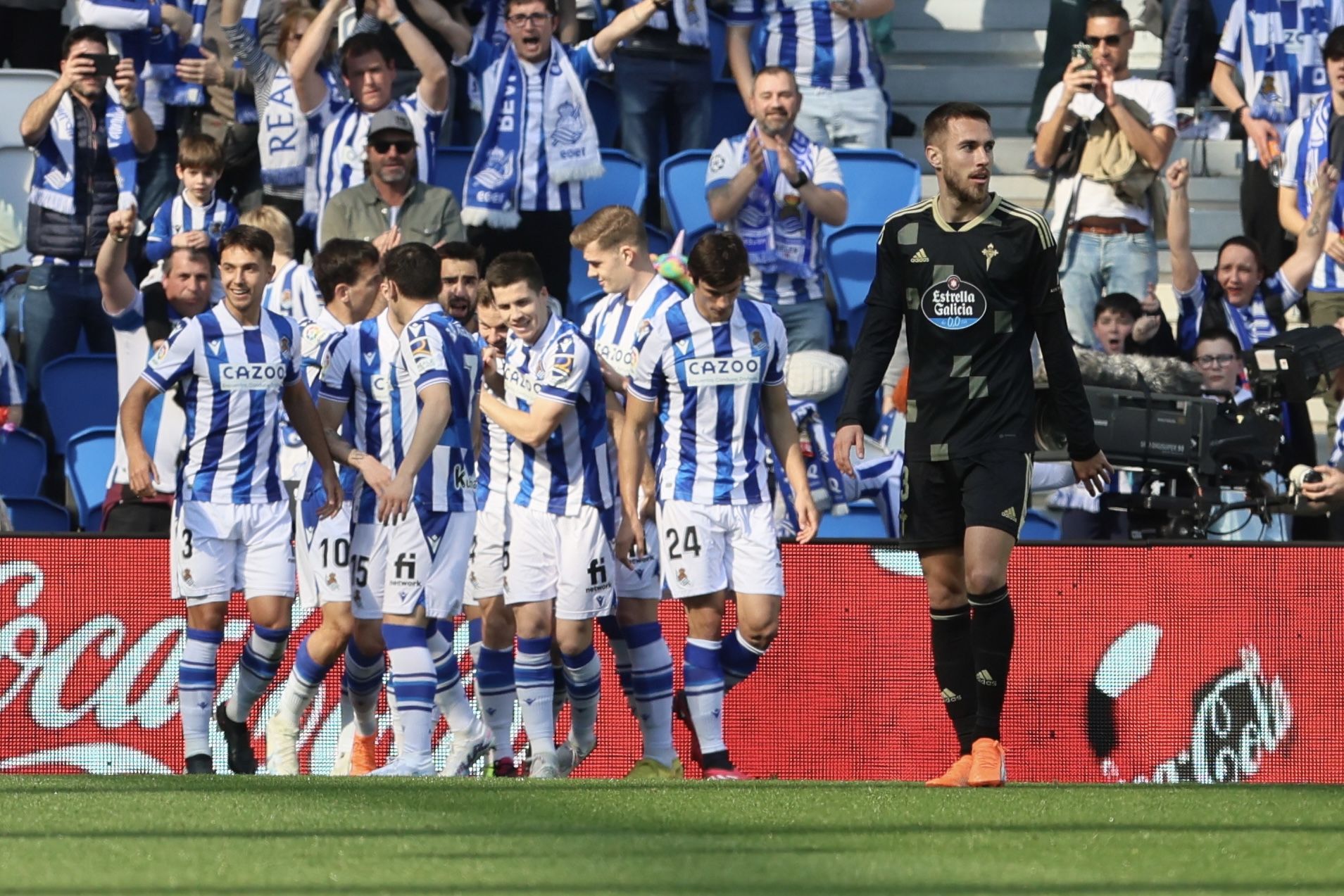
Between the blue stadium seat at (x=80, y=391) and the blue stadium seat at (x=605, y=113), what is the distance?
11.8 ft

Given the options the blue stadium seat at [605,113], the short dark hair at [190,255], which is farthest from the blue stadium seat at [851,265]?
the short dark hair at [190,255]

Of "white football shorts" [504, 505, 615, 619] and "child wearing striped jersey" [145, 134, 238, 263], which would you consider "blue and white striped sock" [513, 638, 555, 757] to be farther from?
"child wearing striped jersey" [145, 134, 238, 263]

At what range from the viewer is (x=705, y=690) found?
27.2ft

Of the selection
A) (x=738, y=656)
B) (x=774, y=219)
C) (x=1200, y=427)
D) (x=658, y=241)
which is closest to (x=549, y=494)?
(x=738, y=656)

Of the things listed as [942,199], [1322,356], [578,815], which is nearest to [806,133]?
[1322,356]

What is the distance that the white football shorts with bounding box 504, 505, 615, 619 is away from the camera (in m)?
8.31

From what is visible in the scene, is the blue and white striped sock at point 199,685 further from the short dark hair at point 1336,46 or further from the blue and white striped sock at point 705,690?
the short dark hair at point 1336,46

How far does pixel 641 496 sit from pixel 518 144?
3634mm

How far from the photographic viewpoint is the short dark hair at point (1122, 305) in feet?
36.0

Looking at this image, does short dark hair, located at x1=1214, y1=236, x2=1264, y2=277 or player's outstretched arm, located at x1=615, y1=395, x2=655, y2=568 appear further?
short dark hair, located at x1=1214, y1=236, x2=1264, y2=277

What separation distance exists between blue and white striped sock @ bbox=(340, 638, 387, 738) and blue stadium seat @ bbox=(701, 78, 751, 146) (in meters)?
5.79

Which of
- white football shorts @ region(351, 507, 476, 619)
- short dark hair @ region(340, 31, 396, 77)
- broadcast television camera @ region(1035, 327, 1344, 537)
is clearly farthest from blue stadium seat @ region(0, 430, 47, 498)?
broadcast television camera @ region(1035, 327, 1344, 537)

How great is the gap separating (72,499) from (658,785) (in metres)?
5.80

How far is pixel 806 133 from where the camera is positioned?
1259 centimetres
